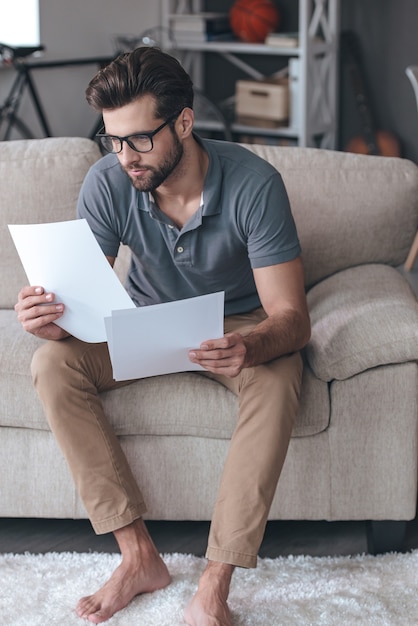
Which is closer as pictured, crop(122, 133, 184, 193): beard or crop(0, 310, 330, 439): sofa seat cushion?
crop(122, 133, 184, 193): beard

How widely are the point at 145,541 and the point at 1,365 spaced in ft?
1.67

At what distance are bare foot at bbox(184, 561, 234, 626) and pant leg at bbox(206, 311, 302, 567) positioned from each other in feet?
0.09

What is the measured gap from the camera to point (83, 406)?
6.63 feet

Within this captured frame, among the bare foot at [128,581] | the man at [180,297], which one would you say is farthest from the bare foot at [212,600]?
the bare foot at [128,581]

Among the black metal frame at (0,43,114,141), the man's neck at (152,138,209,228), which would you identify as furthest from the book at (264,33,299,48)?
the man's neck at (152,138,209,228)

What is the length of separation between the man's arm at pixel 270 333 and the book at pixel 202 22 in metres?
3.76

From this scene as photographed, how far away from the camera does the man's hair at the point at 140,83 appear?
191 cm

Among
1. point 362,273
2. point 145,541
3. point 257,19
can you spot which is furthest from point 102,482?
point 257,19

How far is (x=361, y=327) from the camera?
212cm

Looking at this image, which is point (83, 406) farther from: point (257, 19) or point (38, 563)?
point (257, 19)

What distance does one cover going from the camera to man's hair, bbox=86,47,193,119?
1.91 m

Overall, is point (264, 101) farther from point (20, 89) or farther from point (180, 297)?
point (180, 297)

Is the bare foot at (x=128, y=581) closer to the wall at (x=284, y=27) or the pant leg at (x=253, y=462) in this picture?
the pant leg at (x=253, y=462)

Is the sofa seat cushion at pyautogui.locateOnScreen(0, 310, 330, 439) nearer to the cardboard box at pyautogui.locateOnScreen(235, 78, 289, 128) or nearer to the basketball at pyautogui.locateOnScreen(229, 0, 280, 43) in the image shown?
the cardboard box at pyautogui.locateOnScreen(235, 78, 289, 128)
